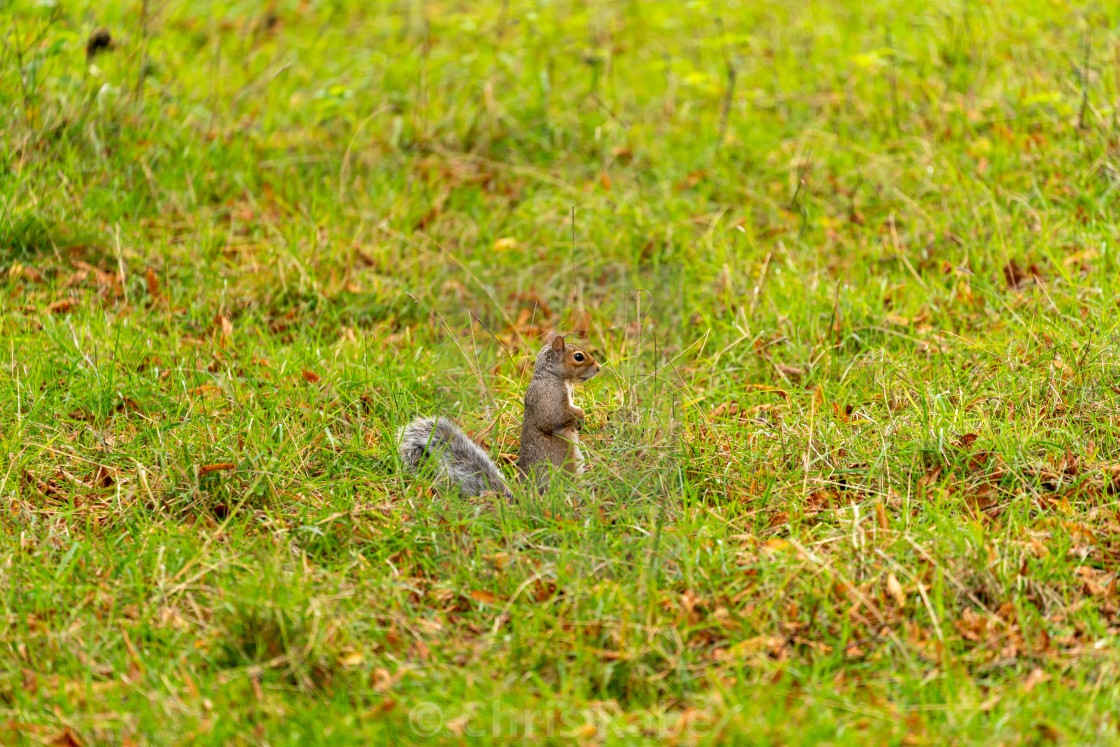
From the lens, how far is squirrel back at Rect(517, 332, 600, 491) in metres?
4.06

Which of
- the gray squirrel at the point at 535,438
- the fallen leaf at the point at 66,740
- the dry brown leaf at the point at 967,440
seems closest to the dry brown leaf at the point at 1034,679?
the dry brown leaf at the point at 967,440

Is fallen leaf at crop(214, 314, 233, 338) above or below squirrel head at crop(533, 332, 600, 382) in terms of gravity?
below

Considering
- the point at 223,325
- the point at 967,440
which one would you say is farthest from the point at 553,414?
the point at 223,325

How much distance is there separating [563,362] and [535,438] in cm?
29

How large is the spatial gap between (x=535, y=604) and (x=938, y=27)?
242 inches

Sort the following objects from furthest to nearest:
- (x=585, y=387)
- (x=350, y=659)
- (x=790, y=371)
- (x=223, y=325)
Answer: (x=223, y=325) → (x=790, y=371) → (x=585, y=387) → (x=350, y=659)

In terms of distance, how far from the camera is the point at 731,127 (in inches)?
287

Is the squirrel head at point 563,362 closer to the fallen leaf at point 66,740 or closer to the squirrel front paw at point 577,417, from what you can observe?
the squirrel front paw at point 577,417

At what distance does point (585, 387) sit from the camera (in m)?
4.80

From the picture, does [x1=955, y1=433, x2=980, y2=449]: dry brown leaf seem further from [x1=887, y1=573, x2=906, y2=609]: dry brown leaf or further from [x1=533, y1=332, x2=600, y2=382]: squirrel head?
[x1=533, y1=332, x2=600, y2=382]: squirrel head

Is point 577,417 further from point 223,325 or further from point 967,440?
point 223,325

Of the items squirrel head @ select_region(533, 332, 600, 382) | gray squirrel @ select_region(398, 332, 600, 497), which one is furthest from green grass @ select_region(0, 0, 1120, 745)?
squirrel head @ select_region(533, 332, 600, 382)

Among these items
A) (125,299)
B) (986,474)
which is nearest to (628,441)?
(986,474)

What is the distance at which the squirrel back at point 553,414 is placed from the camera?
13.3 ft
